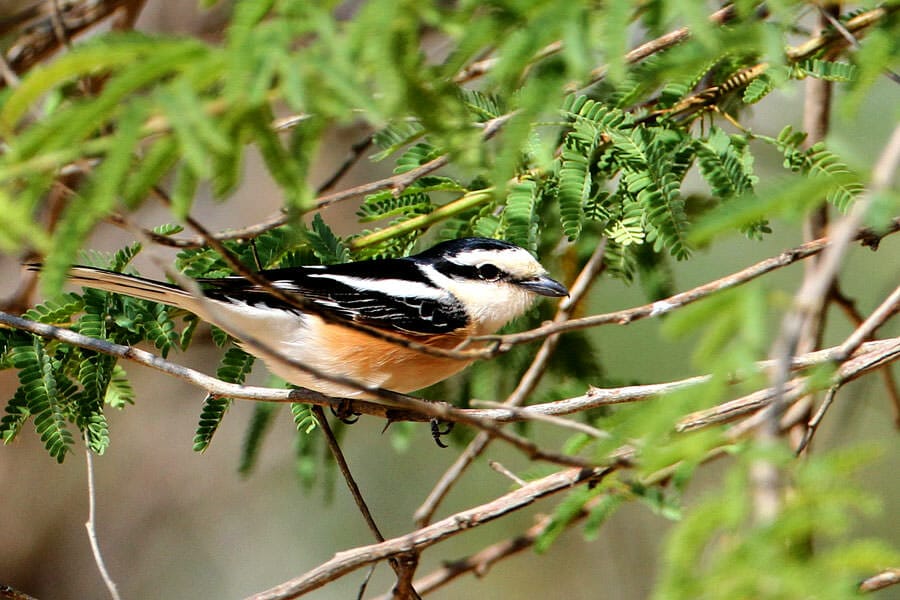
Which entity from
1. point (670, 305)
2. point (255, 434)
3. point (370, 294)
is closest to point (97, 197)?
point (670, 305)

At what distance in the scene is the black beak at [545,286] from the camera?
4.55 meters

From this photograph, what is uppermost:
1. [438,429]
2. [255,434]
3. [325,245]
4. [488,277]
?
[325,245]

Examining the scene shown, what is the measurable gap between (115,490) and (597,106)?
19.0 feet

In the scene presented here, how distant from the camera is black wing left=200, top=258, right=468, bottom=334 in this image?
4.46 meters

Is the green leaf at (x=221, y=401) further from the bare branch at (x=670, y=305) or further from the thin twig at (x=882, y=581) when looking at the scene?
the thin twig at (x=882, y=581)

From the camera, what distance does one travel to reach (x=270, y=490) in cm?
884

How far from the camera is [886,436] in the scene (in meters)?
7.50

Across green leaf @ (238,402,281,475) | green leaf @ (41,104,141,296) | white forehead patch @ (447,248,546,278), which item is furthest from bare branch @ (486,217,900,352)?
green leaf @ (238,402,281,475)

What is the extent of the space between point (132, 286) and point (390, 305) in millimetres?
1255

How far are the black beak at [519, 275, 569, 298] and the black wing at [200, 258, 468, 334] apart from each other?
390mm

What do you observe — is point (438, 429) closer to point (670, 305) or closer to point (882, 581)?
point (670, 305)

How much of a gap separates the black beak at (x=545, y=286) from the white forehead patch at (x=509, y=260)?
0.04m

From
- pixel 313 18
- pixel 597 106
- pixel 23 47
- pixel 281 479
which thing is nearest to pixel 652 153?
pixel 597 106

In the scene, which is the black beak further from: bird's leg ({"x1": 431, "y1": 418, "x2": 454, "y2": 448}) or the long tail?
the long tail
